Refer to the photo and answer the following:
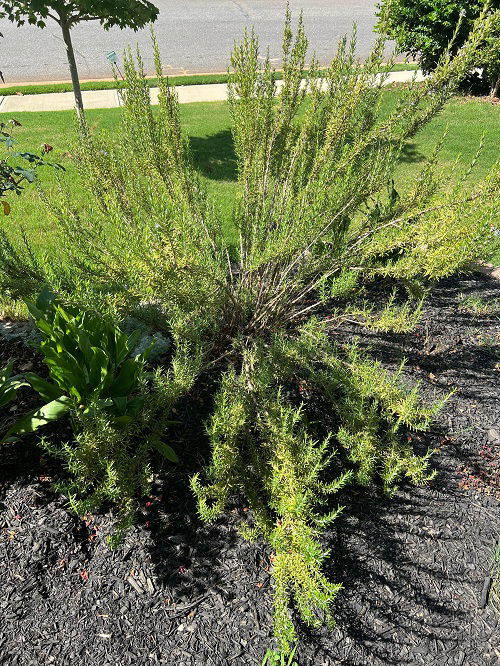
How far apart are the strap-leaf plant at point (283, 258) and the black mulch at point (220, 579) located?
145mm

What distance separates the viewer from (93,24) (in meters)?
15.5

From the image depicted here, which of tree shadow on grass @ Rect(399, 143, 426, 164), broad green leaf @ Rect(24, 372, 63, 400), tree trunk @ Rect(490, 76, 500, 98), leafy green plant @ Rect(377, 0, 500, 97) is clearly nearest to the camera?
broad green leaf @ Rect(24, 372, 63, 400)

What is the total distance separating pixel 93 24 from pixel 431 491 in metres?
17.8

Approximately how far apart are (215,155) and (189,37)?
911 centimetres

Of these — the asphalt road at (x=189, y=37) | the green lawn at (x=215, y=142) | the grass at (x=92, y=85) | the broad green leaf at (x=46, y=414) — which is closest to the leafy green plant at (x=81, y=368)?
the broad green leaf at (x=46, y=414)

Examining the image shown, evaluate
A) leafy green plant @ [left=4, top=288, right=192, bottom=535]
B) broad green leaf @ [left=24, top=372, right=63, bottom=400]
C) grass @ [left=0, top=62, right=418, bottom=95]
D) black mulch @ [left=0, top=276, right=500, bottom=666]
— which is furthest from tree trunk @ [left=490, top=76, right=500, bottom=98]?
broad green leaf @ [left=24, top=372, right=63, bottom=400]

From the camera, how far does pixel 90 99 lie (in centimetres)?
940

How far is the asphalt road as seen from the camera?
1165cm

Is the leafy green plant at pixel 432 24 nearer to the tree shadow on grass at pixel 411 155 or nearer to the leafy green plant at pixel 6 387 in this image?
the tree shadow on grass at pixel 411 155

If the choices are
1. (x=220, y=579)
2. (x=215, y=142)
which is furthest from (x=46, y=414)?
(x=215, y=142)

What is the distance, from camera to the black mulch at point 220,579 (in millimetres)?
2006

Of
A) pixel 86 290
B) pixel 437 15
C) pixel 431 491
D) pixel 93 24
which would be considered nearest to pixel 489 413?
pixel 431 491

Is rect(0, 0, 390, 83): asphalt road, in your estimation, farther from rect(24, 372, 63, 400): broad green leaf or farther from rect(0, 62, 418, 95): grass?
rect(24, 372, 63, 400): broad green leaf

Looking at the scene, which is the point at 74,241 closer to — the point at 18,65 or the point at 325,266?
the point at 325,266
